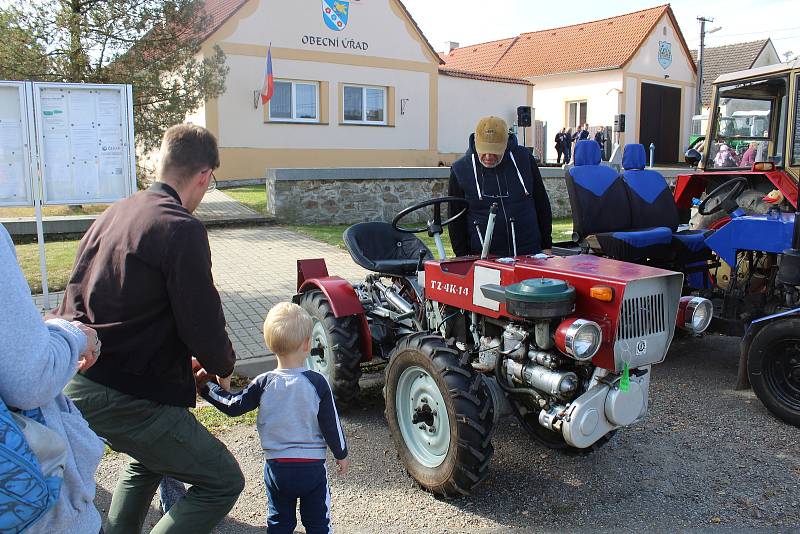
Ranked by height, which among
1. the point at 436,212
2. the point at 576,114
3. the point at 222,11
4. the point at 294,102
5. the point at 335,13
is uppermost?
the point at 335,13

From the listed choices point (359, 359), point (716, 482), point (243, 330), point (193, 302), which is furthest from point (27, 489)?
point (243, 330)

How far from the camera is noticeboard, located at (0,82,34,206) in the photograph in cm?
616

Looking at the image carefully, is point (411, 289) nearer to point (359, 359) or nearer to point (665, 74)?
point (359, 359)

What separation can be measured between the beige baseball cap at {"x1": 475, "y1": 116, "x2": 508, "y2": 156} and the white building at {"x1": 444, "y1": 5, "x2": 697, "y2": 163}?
25518 mm

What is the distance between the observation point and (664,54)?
3097cm

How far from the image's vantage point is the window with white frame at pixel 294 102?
823 inches

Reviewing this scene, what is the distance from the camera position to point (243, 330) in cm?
616

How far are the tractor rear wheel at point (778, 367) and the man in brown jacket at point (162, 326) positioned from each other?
3.46m

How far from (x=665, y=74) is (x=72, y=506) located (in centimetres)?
3357

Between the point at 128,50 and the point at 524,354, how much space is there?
1209 cm

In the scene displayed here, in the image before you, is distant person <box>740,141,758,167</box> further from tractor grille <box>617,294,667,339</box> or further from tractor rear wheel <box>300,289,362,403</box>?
tractor rear wheel <box>300,289,362,403</box>

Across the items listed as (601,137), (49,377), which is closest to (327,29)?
(601,137)

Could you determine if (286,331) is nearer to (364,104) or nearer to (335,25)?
(335,25)

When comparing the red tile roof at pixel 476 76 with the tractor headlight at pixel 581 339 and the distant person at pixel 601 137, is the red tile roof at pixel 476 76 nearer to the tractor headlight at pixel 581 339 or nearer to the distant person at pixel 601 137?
the distant person at pixel 601 137
